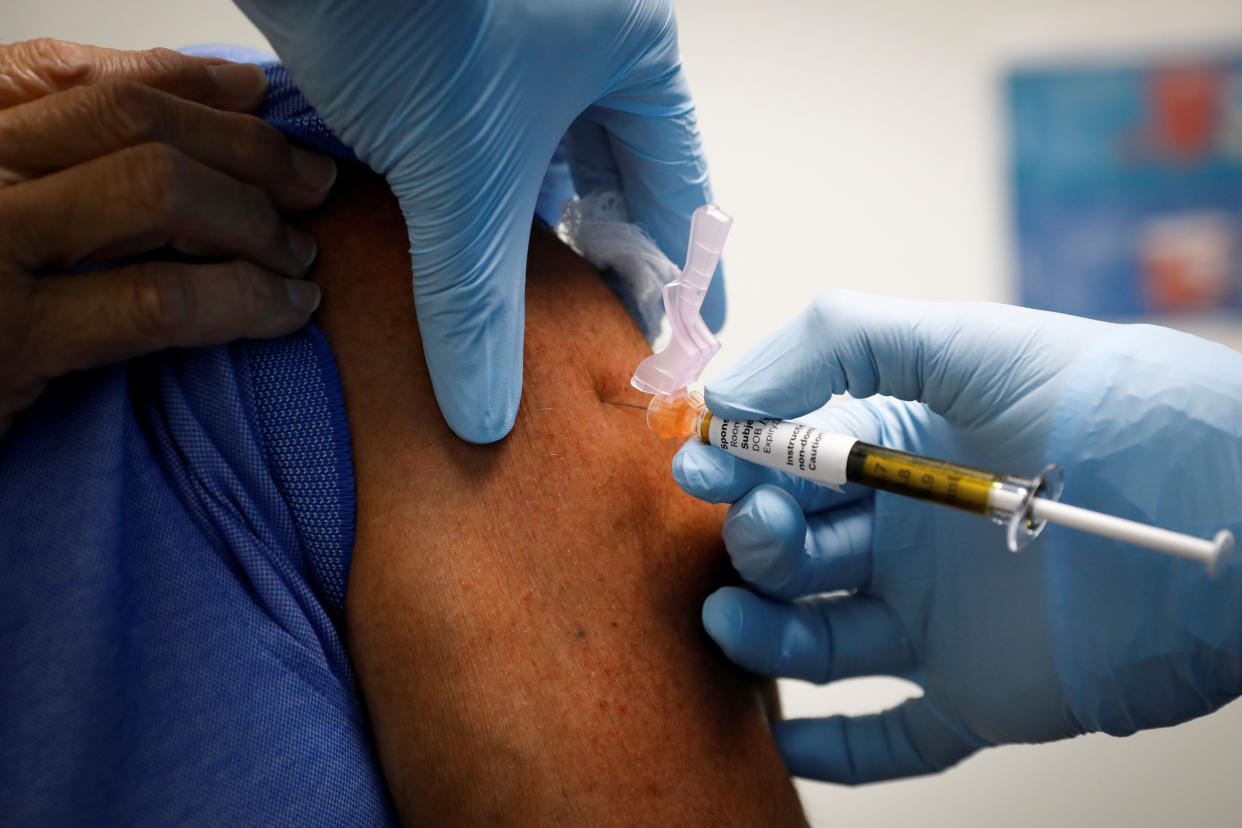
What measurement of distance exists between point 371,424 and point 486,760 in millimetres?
376

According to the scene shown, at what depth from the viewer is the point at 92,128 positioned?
2.45 feet

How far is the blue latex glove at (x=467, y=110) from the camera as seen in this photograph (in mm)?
739

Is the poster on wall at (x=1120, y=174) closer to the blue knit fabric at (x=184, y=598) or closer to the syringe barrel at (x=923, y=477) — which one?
the syringe barrel at (x=923, y=477)

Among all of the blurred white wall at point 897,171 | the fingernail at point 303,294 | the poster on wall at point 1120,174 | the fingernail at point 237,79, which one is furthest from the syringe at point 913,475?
the poster on wall at point 1120,174

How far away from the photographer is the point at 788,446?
860 millimetres

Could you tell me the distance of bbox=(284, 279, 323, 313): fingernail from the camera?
2.80ft

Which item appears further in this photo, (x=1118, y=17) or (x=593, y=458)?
(x=1118, y=17)

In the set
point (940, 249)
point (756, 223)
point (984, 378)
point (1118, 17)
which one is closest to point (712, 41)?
point (756, 223)

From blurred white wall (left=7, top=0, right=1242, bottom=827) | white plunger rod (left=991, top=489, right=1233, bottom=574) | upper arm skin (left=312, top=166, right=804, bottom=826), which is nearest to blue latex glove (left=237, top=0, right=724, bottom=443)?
upper arm skin (left=312, top=166, right=804, bottom=826)

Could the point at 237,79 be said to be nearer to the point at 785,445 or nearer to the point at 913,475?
the point at 785,445

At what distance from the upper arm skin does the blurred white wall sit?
40.8 inches

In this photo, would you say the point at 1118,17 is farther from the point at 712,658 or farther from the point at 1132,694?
the point at 712,658

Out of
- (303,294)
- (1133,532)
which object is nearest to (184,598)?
(303,294)

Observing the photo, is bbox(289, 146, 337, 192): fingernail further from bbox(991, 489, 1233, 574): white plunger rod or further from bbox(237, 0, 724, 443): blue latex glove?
bbox(991, 489, 1233, 574): white plunger rod
